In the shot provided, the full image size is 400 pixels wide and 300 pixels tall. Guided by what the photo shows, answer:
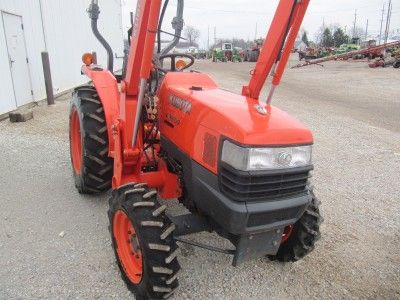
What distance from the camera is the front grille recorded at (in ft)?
6.59

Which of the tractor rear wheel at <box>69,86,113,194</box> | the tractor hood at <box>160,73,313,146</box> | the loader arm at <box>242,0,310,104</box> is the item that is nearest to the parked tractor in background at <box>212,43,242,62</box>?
the tractor rear wheel at <box>69,86,113,194</box>

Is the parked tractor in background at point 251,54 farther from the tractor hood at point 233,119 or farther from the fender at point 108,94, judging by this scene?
the tractor hood at point 233,119

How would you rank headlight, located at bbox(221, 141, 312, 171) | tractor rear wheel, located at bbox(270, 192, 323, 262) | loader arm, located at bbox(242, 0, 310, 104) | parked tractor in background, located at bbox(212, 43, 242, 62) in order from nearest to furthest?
headlight, located at bbox(221, 141, 312, 171) → loader arm, located at bbox(242, 0, 310, 104) → tractor rear wheel, located at bbox(270, 192, 323, 262) → parked tractor in background, located at bbox(212, 43, 242, 62)

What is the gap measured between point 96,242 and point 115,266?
38 centimetres

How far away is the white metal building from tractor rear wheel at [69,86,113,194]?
475 cm

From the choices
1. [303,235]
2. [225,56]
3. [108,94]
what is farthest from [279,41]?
[225,56]

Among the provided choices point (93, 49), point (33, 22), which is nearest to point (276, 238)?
point (33, 22)

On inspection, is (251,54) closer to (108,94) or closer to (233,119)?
(108,94)

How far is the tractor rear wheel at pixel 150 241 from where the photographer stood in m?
2.17

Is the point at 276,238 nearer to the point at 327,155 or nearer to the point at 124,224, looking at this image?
the point at 124,224

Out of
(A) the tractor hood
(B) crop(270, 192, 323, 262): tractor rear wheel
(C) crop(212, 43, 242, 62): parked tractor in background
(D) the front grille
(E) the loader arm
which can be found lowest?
(C) crop(212, 43, 242, 62): parked tractor in background

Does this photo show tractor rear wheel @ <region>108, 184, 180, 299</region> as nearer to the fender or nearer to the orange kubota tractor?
the orange kubota tractor

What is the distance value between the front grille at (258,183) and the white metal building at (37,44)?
6629 millimetres

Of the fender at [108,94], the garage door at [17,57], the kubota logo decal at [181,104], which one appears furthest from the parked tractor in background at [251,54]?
the kubota logo decal at [181,104]
